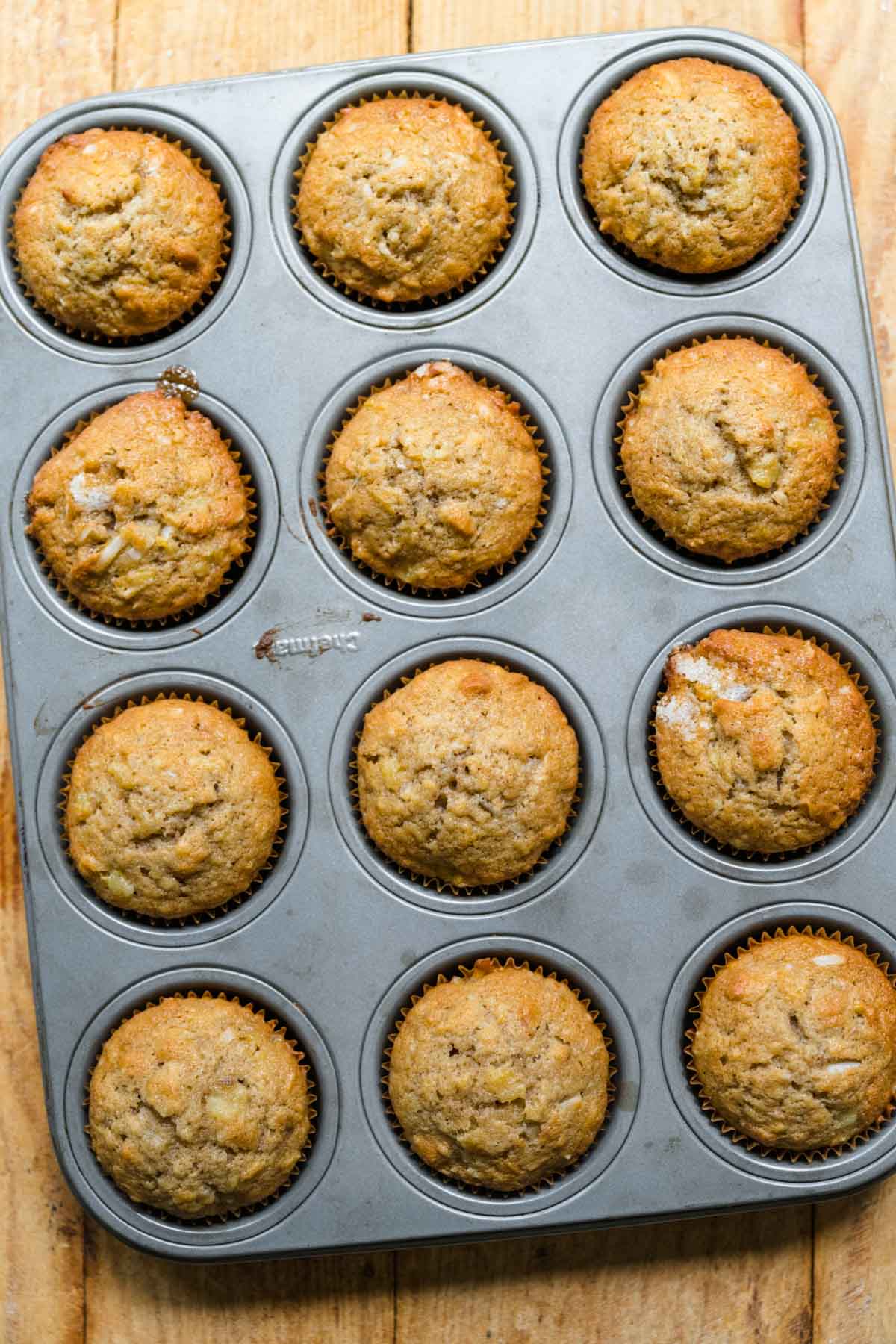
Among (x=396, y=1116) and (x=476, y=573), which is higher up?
(x=476, y=573)

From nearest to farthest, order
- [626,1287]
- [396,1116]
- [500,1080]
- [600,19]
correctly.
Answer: [500,1080]
[396,1116]
[626,1287]
[600,19]

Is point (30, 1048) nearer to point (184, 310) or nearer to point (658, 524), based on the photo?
point (184, 310)

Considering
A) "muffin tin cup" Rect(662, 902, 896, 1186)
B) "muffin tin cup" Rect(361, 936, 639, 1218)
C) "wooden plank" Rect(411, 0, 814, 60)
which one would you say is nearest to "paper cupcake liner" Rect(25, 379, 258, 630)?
"muffin tin cup" Rect(361, 936, 639, 1218)

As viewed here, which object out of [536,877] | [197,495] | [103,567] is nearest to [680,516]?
[536,877]

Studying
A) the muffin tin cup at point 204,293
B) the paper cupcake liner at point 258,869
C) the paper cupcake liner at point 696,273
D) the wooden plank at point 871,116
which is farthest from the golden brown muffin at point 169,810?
the wooden plank at point 871,116

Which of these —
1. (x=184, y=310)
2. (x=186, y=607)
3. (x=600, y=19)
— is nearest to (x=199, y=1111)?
(x=186, y=607)

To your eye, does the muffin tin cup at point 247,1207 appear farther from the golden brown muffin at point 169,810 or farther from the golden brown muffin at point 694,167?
the golden brown muffin at point 694,167
